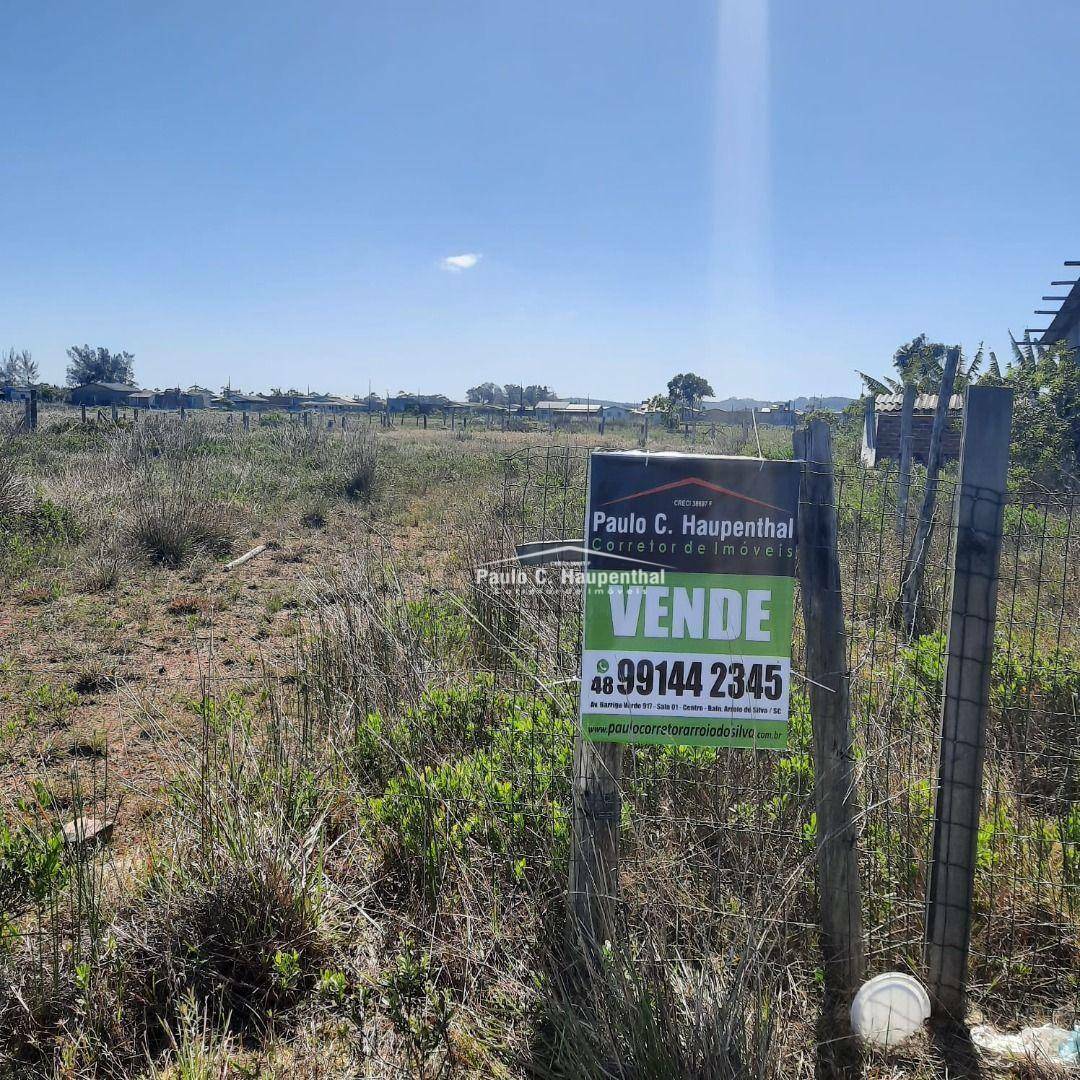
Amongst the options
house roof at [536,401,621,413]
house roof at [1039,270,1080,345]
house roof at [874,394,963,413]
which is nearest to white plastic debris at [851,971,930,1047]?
house roof at [1039,270,1080,345]

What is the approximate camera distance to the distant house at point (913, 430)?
18.1 meters

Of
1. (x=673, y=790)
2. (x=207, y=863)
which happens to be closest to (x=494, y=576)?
(x=673, y=790)

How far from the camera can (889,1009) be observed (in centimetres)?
238

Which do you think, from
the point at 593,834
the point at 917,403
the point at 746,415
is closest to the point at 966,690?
the point at 593,834

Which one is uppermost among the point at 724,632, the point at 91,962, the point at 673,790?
the point at 724,632

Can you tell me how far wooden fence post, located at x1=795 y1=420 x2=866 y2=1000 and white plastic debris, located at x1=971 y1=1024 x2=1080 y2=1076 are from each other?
1.31ft

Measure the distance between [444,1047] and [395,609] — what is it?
295 centimetres

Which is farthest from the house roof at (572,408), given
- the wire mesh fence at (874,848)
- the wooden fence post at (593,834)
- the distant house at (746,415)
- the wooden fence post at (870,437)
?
the wooden fence post at (593,834)

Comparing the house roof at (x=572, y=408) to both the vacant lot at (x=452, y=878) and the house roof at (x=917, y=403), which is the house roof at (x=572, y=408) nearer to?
the house roof at (x=917, y=403)

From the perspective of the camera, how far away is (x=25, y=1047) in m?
2.39

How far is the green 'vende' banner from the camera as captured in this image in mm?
2455

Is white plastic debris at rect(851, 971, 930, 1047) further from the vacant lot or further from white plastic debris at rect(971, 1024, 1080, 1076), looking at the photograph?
white plastic debris at rect(971, 1024, 1080, 1076)

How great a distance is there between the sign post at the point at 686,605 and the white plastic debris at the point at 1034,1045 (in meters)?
1.13

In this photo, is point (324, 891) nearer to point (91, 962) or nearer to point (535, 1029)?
point (91, 962)
